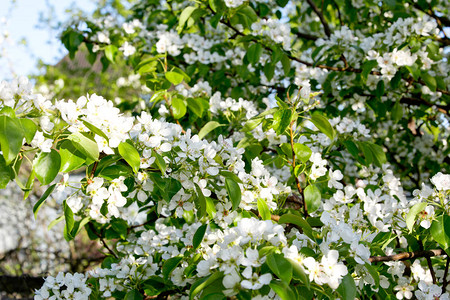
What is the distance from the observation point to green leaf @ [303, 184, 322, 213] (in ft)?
4.81

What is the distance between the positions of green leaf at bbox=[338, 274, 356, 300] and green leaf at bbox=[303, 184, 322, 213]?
0.42m

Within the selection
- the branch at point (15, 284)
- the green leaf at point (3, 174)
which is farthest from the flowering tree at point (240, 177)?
the branch at point (15, 284)

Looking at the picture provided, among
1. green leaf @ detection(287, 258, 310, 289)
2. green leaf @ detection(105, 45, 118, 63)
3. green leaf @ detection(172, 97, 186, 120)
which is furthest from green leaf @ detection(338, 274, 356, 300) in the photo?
green leaf @ detection(105, 45, 118, 63)

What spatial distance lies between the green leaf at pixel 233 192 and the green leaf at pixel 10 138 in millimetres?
546

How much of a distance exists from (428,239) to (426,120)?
155 centimetres

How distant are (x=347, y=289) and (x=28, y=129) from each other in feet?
2.70

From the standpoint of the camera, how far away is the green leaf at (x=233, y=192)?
1.24 meters

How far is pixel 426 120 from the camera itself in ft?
9.14

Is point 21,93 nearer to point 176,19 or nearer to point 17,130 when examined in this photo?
point 17,130

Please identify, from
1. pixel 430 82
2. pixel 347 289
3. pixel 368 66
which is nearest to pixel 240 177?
pixel 347 289

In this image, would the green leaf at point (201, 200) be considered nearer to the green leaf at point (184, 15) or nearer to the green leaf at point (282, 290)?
the green leaf at point (282, 290)

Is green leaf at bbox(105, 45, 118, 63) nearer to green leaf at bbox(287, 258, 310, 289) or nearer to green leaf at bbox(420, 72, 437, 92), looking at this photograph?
green leaf at bbox(420, 72, 437, 92)

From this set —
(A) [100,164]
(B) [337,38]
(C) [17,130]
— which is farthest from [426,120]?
(C) [17,130]

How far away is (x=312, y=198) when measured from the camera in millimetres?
1474
